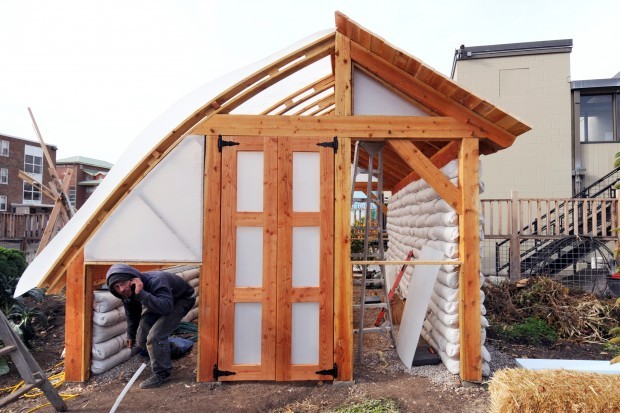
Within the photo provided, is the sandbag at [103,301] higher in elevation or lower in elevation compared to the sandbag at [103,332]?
higher

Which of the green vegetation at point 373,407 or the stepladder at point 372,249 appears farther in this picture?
the stepladder at point 372,249

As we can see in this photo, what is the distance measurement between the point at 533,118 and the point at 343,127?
10.7 metres

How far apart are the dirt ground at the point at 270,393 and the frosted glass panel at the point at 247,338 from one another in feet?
0.96

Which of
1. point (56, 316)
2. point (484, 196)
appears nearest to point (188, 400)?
point (56, 316)

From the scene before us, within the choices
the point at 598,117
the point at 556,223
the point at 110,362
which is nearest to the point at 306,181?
the point at 110,362

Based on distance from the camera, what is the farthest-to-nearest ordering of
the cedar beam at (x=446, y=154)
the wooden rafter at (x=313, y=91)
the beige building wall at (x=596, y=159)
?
the beige building wall at (x=596, y=159) → the wooden rafter at (x=313, y=91) → the cedar beam at (x=446, y=154)

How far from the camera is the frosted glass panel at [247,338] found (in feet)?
15.4

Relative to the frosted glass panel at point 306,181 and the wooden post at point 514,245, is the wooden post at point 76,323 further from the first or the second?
the wooden post at point 514,245

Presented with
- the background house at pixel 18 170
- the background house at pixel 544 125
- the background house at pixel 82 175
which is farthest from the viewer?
the background house at pixel 82 175

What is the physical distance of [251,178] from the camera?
4.80 meters

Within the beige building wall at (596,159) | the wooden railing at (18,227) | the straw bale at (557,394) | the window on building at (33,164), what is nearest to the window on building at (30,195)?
the window on building at (33,164)

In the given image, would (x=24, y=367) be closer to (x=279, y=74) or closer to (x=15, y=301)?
(x=279, y=74)

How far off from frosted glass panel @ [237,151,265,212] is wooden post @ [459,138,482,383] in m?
2.43

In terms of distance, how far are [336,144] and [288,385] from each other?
288 centimetres
